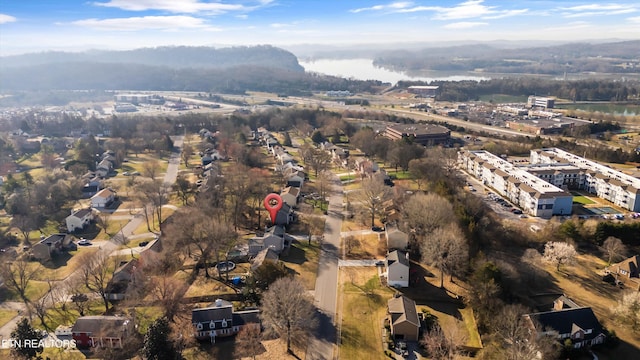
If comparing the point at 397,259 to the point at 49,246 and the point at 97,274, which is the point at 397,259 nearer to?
the point at 97,274

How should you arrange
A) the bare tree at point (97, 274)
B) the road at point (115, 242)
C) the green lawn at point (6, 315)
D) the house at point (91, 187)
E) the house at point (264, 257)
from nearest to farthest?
the road at point (115, 242)
the green lawn at point (6, 315)
the bare tree at point (97, 274)
the house at point (264, 257)
the house at point (91, 187)

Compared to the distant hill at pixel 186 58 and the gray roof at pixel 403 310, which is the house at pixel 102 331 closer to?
the gray roof at pixel 403 310

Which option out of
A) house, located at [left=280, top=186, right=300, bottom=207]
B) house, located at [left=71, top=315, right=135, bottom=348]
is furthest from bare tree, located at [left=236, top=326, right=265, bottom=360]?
house, located at [left=280, top=186, right=300, bottom=207]

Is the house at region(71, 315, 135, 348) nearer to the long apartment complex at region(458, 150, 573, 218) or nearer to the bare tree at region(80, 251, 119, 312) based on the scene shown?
the bare tree at region(80, 251, 119, 312)

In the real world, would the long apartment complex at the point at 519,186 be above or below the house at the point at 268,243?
above

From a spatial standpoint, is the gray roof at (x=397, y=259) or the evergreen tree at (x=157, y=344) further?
the gray roof at (x=397, y=259)

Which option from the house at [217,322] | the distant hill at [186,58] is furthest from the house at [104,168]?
the distant hill at [186,58]

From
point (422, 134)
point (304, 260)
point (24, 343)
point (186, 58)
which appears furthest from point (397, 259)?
point (186, 58)
